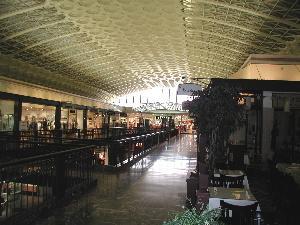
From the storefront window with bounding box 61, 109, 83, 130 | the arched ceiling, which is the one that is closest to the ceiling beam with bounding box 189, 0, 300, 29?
the arched ceiling

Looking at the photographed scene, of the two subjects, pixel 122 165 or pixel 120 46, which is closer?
pixel 122 165

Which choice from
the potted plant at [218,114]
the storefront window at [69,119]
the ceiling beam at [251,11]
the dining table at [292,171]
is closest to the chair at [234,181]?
the potted plant at [218,114]

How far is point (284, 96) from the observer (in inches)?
539

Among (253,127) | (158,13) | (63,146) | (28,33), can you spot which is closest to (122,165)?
(63,146)

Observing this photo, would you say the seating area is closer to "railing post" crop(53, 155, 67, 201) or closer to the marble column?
"railing post" crop(53, 155, 67, 201)

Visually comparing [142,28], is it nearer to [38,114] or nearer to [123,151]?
[38,114]

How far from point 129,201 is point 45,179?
73.6 inches

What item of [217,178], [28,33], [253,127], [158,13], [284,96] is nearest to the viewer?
[217,178]

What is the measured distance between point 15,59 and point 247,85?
97.0ft

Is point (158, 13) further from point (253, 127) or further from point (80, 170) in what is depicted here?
point (80, 170)

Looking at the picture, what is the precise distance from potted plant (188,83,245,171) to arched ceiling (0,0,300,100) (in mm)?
20294

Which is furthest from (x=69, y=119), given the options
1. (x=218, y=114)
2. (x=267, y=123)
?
(x=218, y=114)

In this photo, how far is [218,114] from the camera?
7.67m

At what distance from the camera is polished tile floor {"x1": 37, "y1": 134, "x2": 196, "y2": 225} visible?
662cm
